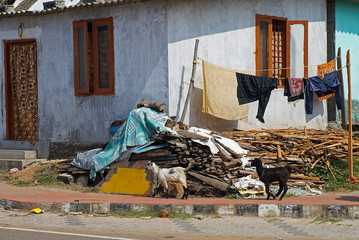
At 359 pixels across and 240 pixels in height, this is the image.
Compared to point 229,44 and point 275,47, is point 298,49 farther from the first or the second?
point 229,44

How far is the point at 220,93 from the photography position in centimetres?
1446

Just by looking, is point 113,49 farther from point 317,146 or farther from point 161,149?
point 317,146

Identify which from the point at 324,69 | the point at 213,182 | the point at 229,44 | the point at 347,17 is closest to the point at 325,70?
the point at 324,69

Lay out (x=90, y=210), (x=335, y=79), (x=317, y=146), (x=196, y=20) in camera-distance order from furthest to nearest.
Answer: (x=335, y=79) → (x=196, y=20) → (x=317, y=146) → (x=90, y=210)

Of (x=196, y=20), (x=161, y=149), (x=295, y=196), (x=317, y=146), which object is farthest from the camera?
(x=196, y=20)

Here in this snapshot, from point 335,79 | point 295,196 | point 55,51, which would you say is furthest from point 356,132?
point 55,51

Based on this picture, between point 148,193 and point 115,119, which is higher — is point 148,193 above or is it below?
below

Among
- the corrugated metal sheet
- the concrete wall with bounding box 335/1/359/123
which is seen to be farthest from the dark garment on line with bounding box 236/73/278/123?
the concrete wall with bounding box 335/1/359/123

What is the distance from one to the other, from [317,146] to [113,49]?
5858mm

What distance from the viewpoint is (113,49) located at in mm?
15117

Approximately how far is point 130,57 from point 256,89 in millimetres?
3392

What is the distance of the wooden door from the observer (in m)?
16.6

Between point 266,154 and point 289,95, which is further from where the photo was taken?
point 289,95

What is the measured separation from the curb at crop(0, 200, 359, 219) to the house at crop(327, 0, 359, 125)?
772 cm
